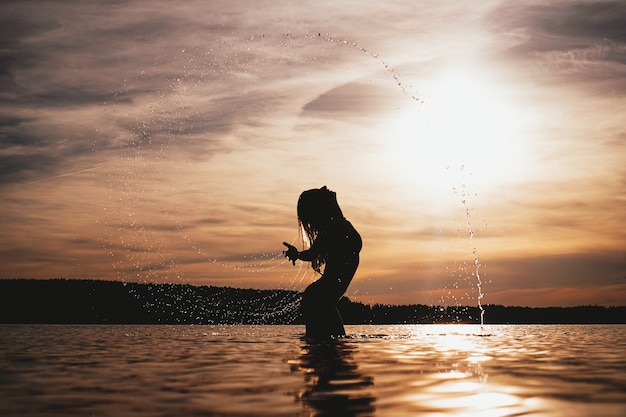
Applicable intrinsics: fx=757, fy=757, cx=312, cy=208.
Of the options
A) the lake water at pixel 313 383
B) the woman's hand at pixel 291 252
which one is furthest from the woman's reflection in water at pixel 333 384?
the woman's hand at pixel 291 252

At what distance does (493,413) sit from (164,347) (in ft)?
33.9

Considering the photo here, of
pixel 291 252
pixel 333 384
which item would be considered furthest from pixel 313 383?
pixel 291 252

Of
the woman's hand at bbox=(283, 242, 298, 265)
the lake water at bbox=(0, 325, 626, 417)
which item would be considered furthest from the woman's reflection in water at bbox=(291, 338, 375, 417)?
the woman's hand at bbox=(283, 242, 298, 265)

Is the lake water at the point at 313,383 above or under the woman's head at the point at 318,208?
under

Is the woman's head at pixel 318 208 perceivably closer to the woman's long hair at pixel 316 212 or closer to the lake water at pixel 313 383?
the woman's long hair at pixel 316 212

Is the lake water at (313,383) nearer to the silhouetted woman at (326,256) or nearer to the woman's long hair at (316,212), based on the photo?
the silhouetted woman at (326,256)

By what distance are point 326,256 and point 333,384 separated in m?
8.53

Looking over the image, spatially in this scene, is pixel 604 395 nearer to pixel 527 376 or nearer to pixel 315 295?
pixel 527 376

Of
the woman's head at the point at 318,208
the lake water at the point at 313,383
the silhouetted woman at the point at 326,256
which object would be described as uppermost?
the woman's head at the point at 318,208

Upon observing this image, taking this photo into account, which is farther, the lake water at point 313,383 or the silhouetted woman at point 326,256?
the silhouetted woman at point 326,256

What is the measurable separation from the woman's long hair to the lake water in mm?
3989

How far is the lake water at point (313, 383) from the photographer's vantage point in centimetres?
651

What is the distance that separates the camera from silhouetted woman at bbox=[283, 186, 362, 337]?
16547 millimetres

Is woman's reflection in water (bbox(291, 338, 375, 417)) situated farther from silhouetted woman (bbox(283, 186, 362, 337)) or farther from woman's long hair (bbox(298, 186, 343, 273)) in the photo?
woman's long hair (bbox(298, 186, 343, 273))
